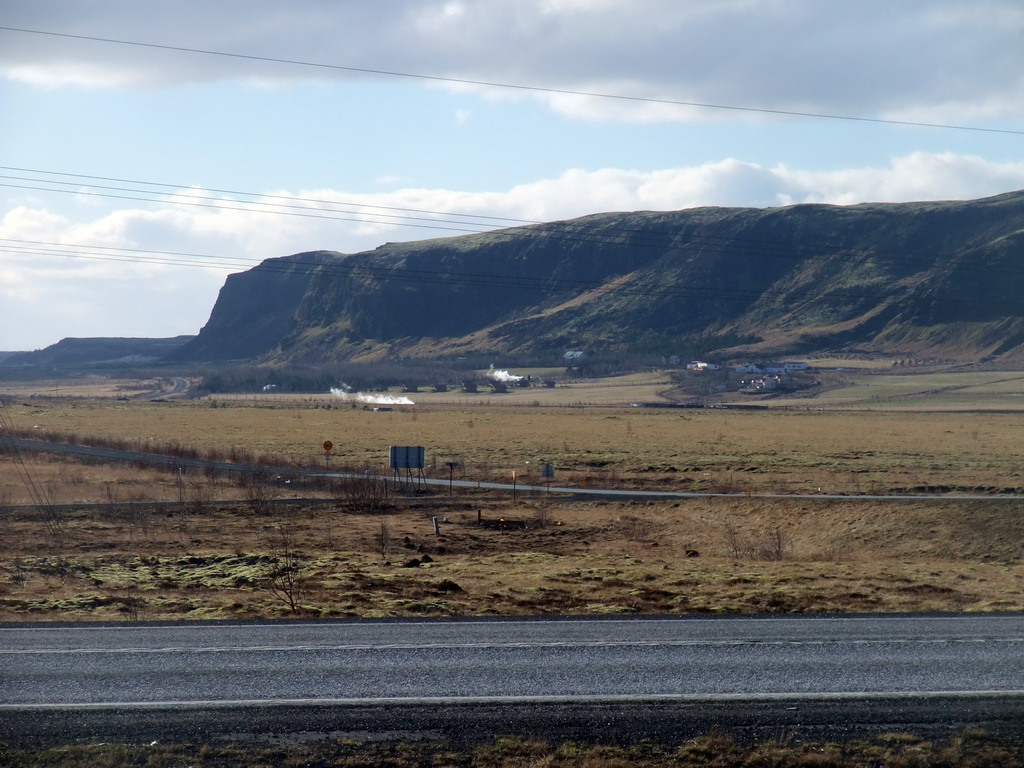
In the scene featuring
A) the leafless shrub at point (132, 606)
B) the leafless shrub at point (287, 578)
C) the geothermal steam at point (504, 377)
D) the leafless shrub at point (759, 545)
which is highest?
the geothermal steam at point (504, 377)

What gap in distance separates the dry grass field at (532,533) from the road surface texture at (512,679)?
2.08m

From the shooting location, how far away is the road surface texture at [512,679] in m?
9.36

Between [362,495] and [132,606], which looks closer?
[132,606]

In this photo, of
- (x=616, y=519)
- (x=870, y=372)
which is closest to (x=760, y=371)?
(x=870, y=372)

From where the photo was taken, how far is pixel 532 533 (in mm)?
32219

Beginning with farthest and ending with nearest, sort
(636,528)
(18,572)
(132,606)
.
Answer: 1. (636,528)
2. (18,572)
3. (132,606)

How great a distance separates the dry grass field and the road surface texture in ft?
6.84

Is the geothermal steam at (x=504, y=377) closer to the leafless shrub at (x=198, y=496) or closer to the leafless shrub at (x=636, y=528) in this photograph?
the leafless shrub at (x=198, y=496)

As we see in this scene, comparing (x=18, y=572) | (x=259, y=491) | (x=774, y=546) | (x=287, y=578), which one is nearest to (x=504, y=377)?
(x=259, y=491)

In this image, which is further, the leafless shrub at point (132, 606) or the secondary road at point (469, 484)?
the secondary road at point (469, 484)

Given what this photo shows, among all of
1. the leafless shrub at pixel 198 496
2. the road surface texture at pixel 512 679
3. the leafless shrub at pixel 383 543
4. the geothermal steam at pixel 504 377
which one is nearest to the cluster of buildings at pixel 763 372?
the geothermal steam at pixel 504 377

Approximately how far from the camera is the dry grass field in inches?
648

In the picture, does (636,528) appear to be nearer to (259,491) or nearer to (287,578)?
(259,491)

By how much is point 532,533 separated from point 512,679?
21492 mm
